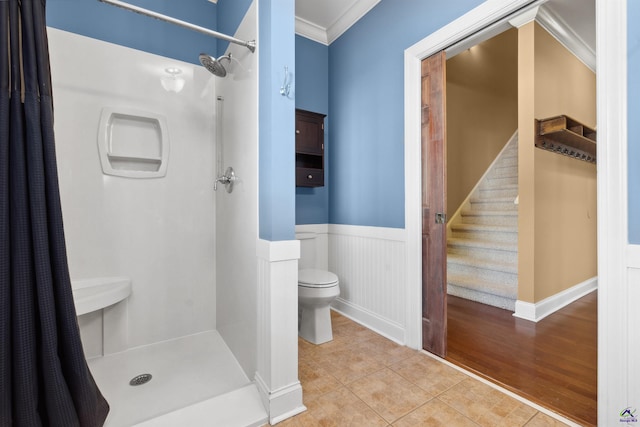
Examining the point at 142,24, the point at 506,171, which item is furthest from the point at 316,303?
the point at 506,171

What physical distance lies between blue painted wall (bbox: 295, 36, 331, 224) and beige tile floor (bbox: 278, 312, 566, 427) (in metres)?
1.25

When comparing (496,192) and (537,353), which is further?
Result: (496,192)

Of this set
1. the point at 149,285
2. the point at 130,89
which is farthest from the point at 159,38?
the point at 149,285

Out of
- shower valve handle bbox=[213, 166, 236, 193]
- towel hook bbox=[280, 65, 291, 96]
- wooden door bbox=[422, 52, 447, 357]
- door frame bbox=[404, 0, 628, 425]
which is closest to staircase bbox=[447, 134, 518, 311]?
wooden door bbox=[422, 52, 447, 357]

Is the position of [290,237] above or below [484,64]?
below

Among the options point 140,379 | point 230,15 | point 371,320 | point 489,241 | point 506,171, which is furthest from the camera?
point 506,171

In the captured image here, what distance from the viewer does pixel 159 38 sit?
2.15m

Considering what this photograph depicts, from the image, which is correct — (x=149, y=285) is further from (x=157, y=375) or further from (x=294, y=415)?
(x=294, y=415)

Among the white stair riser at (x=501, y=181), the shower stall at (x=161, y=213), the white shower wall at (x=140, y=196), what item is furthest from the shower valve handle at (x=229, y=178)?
the white stair riser at (x=501, y=181)

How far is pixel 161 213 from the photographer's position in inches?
84.0

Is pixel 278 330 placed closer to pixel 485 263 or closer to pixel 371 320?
pixel 371 320

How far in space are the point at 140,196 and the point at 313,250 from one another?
4.88 ft

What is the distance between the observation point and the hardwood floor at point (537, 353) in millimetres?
1493

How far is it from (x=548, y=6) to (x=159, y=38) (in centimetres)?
314
